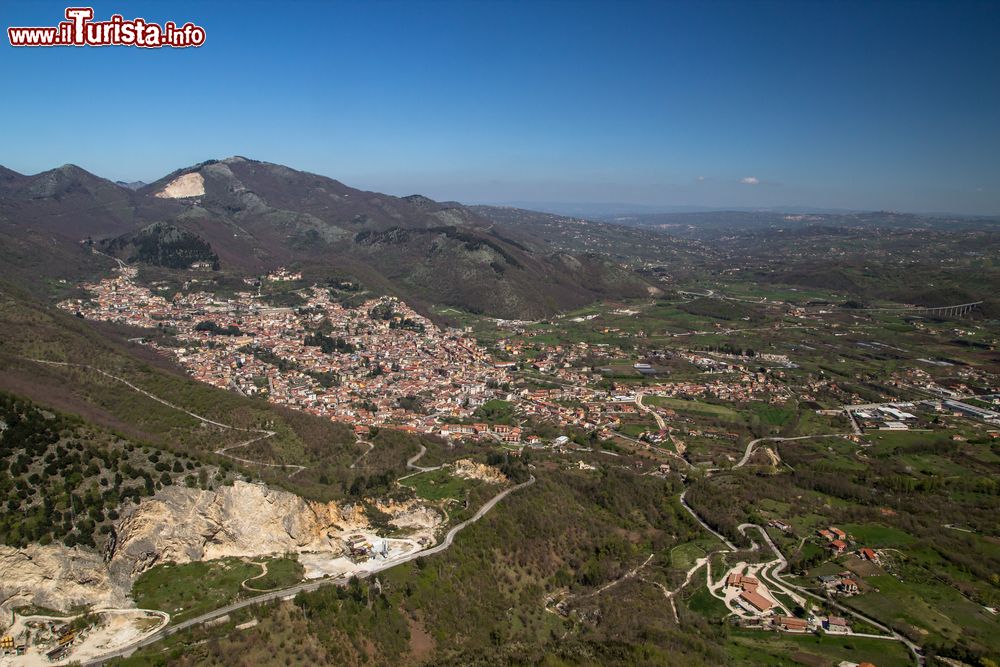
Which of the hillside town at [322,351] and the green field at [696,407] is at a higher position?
the hillside town at [322,351]

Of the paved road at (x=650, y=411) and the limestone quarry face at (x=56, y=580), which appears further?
the paved road at (x=650, y=411)

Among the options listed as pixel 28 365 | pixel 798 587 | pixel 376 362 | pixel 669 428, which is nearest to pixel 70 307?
pixel 376 362

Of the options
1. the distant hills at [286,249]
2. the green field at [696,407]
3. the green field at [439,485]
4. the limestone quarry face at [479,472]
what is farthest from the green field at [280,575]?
the distant hills at [286,249]

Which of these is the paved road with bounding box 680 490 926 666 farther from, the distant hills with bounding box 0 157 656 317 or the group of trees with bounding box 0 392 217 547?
the distant hills with bounding box 0 157 656 317

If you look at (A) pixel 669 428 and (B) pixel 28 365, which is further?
(A) pixel 669 428

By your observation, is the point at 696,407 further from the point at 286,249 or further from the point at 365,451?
the point at 286,249

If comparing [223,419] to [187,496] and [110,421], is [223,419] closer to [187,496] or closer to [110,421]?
[110,421]

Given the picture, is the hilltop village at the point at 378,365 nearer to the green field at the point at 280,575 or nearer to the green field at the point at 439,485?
the green field at the point at 439,485
